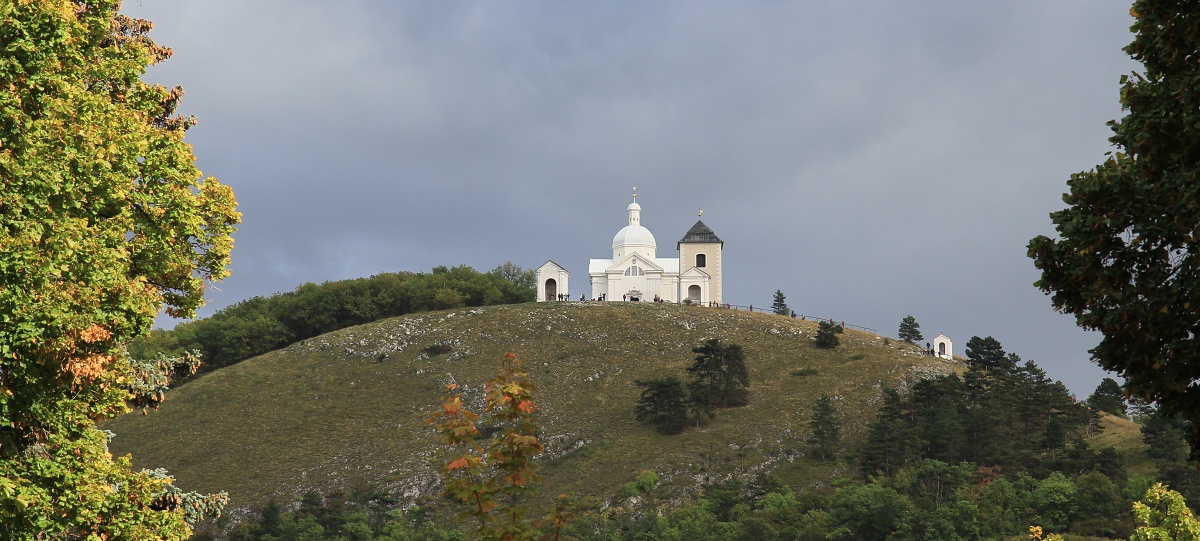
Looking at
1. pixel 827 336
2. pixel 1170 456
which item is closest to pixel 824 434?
pixel 1170 456

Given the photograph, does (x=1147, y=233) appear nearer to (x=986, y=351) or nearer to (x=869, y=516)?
(x=869, y=516)

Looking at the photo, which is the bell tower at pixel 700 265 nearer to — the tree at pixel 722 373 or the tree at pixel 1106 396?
the tree at pixel 722 373

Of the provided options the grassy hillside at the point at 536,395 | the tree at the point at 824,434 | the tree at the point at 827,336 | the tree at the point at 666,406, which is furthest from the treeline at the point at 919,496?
the tree at the point at 827,336

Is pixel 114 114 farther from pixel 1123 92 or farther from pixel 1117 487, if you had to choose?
pixel 1117 487

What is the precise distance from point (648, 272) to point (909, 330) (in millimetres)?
26307

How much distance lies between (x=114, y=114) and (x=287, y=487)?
2427 inches

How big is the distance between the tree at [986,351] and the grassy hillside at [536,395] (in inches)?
81.7

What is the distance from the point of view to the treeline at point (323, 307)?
110562 millimetres

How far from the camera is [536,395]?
298ft

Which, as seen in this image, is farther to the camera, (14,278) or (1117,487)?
(1117,487)

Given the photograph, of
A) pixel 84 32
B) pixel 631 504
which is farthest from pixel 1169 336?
pixel 631 504

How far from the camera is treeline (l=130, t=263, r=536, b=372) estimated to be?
111 meters

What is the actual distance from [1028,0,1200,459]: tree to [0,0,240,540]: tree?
11.8m

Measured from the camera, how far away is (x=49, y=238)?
604 inches
